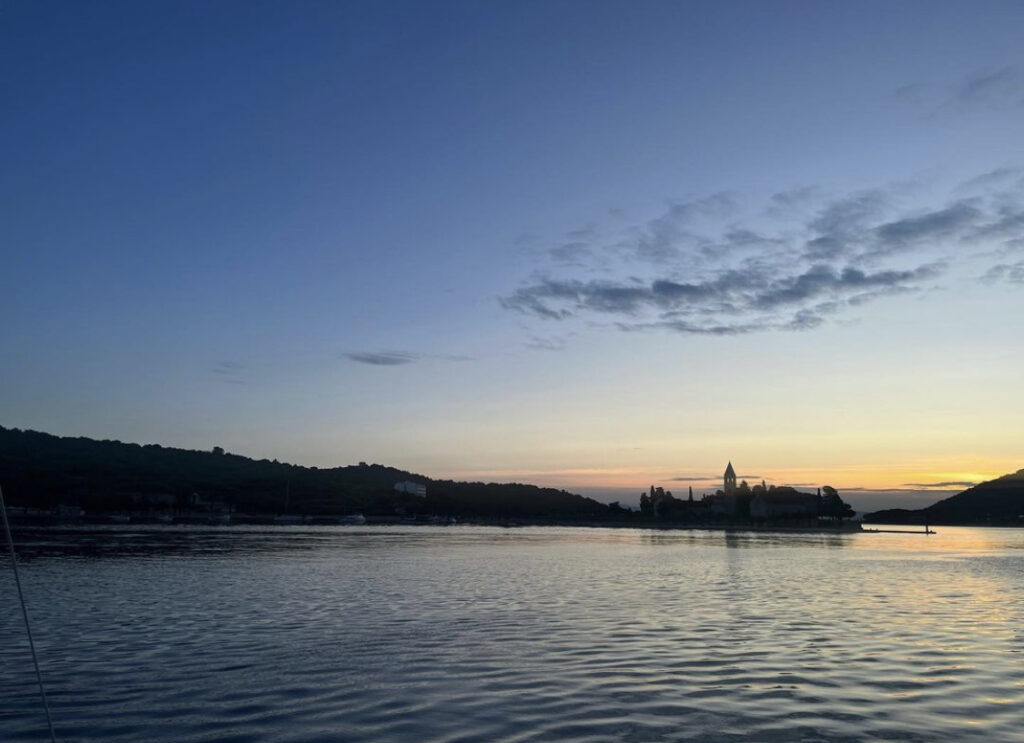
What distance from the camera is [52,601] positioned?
33938 mm

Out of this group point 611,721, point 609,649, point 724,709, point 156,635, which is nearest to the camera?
point 611,721

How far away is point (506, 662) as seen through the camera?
837 inches

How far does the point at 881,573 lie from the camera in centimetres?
5984

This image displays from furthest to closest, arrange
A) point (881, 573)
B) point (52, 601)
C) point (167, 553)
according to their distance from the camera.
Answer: point (167, 553) < point (881, 573) < point (52, 601)

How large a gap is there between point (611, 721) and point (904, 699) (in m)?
6.91

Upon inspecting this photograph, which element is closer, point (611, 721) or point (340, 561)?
point (611, 721)

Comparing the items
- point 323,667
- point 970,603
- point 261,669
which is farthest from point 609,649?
point 970,603

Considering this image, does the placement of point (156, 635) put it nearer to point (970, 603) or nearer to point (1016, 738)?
point (1016, 738)

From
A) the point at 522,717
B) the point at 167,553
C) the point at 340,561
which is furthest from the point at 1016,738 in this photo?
the point at 167,553

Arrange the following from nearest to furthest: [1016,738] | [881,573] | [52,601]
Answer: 1. [1016,738]
2. [52,601]
3. [881,573]

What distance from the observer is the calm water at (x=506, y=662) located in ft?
49.3

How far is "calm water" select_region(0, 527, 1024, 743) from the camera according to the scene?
591 inches

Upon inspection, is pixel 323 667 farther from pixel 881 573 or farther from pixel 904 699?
pixel 881 573

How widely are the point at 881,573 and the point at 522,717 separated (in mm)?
52967
